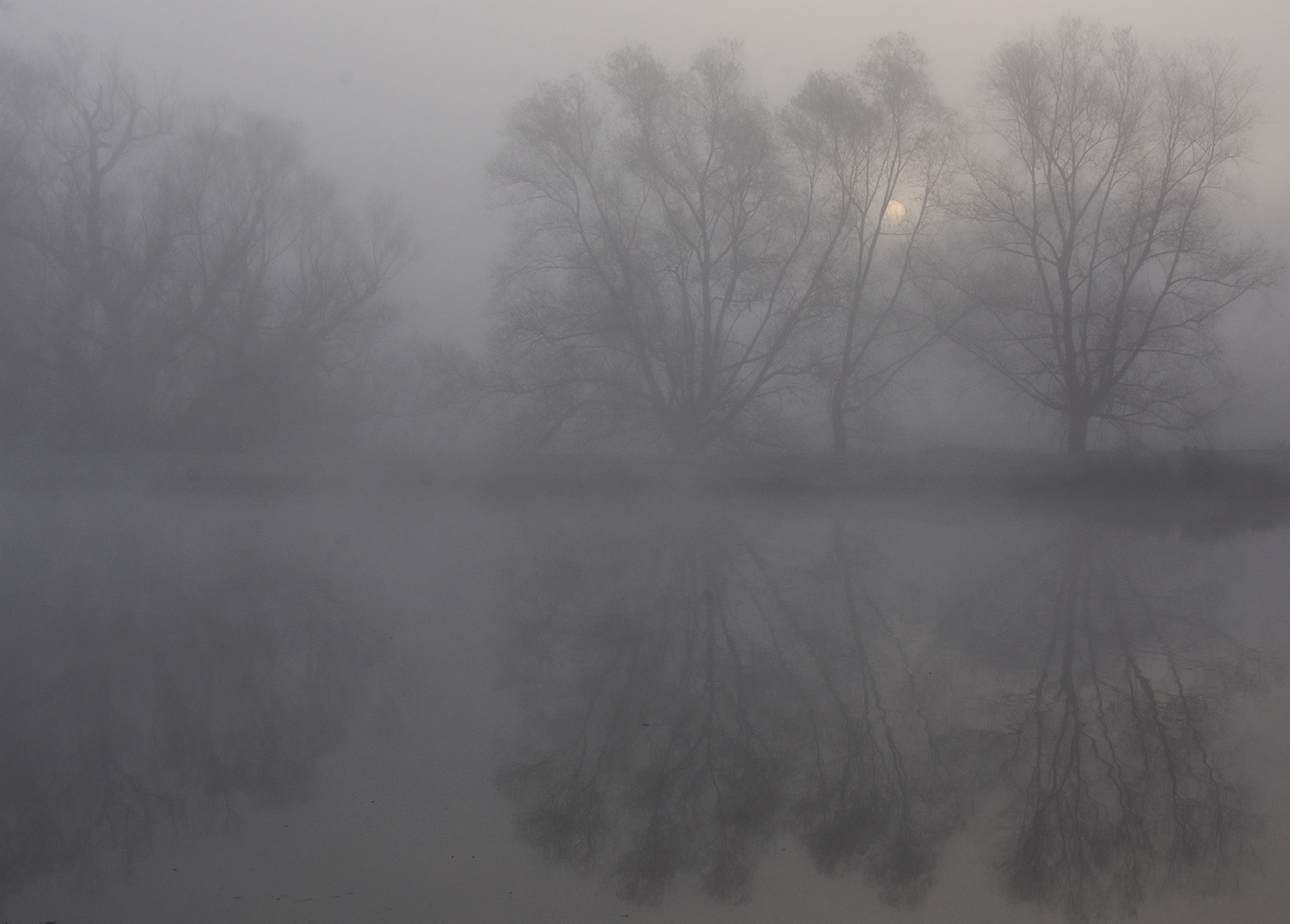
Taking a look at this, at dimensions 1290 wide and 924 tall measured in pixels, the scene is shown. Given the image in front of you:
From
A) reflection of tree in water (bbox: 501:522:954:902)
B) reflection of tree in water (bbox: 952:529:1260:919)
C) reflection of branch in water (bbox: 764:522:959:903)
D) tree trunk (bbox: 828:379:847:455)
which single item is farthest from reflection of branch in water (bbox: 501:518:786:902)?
tree trunk (bbox: 828:379:847:455)

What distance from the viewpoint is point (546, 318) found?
19531 mm

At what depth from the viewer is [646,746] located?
3.81 m

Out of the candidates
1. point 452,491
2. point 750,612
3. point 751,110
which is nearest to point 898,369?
point 751,110

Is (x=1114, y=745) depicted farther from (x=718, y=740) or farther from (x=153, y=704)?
(x=153, y=704)

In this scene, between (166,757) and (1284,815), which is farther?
(166,757)

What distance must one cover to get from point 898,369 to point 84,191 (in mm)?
16964

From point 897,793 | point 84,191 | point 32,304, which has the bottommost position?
point 897,793

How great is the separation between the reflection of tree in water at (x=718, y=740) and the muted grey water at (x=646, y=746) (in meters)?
0.02

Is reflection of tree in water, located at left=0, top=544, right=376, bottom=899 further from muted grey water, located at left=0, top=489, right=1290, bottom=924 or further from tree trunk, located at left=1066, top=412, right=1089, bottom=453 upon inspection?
tree trunk, located at left=1066, top=412, right=1089, bottom=453

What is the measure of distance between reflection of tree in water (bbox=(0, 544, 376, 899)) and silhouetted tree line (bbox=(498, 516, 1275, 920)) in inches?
34.4

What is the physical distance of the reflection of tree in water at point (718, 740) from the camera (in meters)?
3.04

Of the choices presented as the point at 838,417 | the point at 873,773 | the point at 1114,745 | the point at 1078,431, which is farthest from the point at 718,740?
the point at 1078,431

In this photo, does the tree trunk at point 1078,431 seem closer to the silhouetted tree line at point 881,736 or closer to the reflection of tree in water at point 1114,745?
the silhouetted tree line at point 881,736

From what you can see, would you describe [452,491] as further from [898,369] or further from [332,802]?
[332,802]
